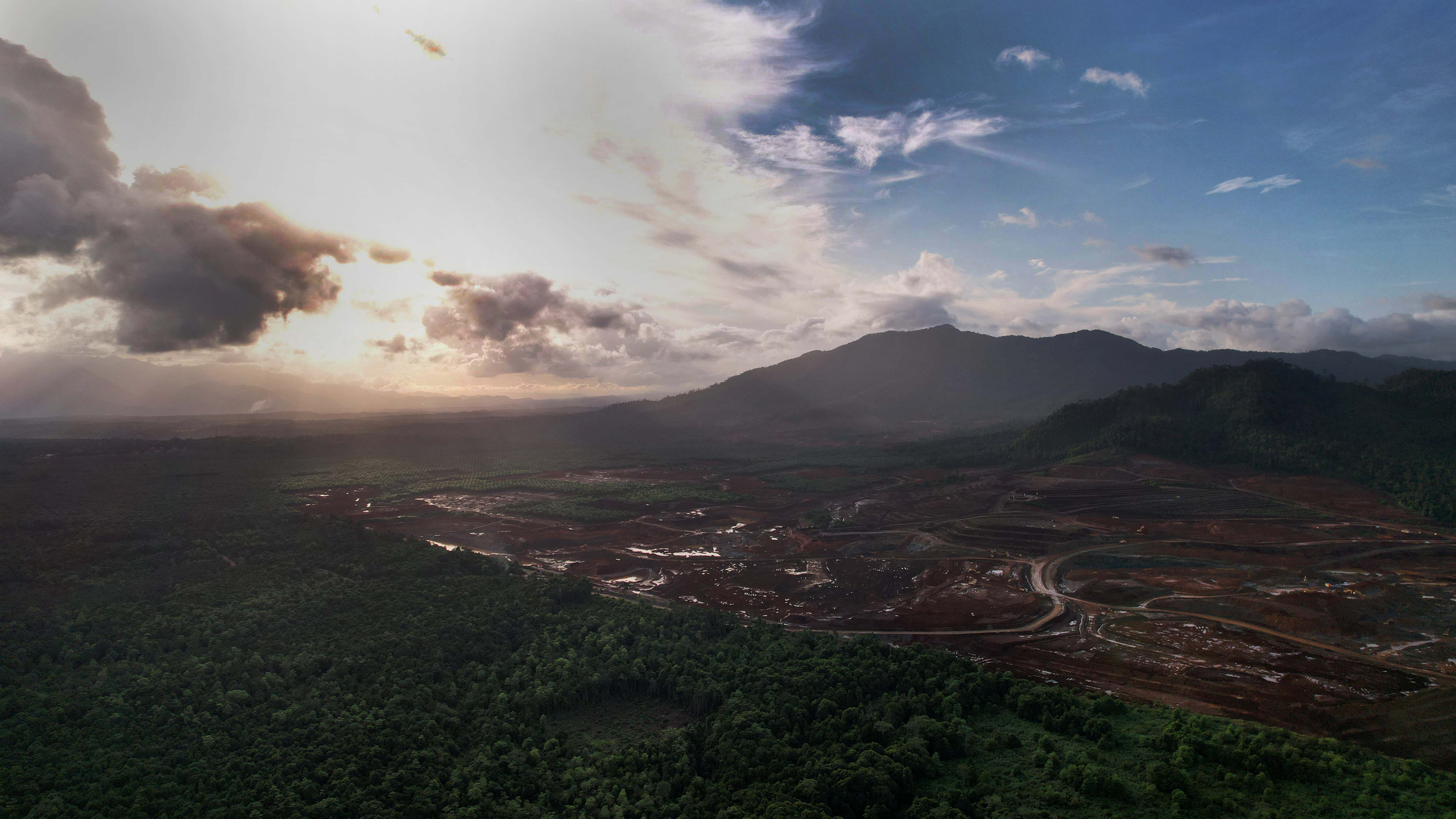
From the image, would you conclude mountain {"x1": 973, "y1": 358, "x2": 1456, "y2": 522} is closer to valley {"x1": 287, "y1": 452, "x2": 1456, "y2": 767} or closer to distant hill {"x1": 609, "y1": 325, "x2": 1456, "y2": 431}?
valley {"x1": 287, "y1": 452, "x2": 1456, "y2": 767}

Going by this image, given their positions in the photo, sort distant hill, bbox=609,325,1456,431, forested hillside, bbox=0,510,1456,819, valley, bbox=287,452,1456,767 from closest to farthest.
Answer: forested hillside, bbox=0,510,1456,819 < valley, bbox=287,452,1456,767 < distant hill, bbox=609,325,1456,431

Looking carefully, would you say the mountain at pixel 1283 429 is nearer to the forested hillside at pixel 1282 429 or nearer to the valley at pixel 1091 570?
the forested hillside at pixel 1282 429

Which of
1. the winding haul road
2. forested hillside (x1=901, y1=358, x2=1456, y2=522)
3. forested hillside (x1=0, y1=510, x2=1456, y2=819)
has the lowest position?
the winding haul road

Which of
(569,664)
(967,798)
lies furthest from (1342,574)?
(569,664)

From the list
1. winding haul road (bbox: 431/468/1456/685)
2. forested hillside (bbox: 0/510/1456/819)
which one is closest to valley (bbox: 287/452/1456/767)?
winding haul road (bbox: 431/468/1456/685)

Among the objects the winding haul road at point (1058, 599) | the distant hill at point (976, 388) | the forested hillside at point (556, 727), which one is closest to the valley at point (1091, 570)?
the winding haul road at point (1058, 599)

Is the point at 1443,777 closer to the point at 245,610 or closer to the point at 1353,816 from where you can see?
the point at 1353,816

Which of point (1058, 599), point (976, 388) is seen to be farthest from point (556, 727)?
point (976, 388)
